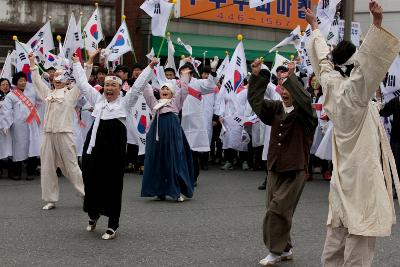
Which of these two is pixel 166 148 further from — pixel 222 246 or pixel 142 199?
pixel 222 246

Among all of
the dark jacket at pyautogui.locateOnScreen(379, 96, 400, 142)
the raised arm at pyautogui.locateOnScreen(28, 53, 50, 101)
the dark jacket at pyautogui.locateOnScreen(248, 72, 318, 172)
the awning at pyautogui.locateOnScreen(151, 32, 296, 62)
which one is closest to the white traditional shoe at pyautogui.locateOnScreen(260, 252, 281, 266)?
the dark jacket at pyautogui.locateOnScreen(248, 72, 318, 172)

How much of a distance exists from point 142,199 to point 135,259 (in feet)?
12.3

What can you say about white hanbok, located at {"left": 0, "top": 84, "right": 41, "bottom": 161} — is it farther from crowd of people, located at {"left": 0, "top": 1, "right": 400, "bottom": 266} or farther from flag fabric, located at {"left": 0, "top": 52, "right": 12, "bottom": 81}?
flag fabric, located at {"left": 0, "top": 52, "right": 12, "bottom": 81}

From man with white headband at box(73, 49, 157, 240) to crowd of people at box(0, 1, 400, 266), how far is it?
0.04 ft

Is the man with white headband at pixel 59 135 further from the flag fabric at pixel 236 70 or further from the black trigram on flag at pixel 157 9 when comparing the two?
the flag fabric at pixel 236 70

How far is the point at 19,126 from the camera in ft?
42.3

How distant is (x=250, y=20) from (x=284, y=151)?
21055 millimetres

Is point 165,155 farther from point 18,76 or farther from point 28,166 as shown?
point 28,166

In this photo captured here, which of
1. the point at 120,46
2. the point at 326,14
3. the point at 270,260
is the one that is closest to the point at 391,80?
the point at 326,14

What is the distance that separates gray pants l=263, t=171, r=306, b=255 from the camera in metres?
6.23

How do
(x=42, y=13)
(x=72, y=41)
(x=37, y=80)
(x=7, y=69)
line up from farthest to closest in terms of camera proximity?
(x=42, y=13) → (x=7, y=69) → (x=72, y=41) → (x=37, y=80)

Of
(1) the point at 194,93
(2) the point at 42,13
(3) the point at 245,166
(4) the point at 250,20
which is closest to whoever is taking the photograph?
(1) the point at 194,93

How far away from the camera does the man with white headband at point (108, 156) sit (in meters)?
7.52

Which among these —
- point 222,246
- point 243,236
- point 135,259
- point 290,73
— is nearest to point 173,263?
point 135,259
